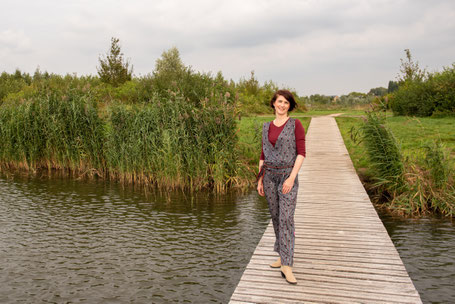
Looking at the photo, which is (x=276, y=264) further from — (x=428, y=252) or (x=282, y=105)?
(x=428, y=252)

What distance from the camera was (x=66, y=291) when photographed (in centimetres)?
486

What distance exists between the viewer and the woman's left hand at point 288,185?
373 cm

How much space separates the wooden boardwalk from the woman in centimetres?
28

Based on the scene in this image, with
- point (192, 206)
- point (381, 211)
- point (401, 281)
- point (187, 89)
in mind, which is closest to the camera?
point (401, 281)

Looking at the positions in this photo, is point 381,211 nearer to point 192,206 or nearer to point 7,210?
point 192,206

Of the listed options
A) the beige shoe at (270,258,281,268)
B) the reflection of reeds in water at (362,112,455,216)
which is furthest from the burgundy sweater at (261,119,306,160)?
the reflection of reeds in water at (362,112,455,216)

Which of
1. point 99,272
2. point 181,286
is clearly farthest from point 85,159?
point 181,286

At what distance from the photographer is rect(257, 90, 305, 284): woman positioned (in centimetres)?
381

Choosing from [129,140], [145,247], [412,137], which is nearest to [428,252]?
[145,247]

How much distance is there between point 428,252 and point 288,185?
345cm

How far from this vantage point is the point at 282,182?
385 cm

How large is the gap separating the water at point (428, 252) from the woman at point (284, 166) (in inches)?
77.3

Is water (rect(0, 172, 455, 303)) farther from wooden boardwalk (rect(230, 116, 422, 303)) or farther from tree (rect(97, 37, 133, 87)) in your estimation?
tree (rect(97, 37, 133, 87))

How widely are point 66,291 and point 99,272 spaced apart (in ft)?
1.91
